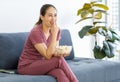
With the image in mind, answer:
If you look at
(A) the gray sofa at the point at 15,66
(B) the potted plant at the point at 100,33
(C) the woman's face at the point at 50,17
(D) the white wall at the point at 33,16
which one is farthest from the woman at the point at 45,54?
(B) the potted plant at the point at 100,33

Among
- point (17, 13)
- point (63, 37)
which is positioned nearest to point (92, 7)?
point (63, 37)

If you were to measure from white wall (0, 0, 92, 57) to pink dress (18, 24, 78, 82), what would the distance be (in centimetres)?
82

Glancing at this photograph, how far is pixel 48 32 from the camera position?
2846mm

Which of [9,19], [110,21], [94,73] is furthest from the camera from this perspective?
[110,21]

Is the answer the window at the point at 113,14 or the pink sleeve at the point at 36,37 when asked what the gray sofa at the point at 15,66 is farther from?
the window at the point at 113,14

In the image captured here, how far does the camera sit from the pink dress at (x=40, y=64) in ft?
8.55

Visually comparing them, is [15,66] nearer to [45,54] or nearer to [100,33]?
[45,54]

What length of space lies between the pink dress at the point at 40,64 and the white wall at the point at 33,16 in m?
0.82

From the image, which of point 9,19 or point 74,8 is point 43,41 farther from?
point 74,8

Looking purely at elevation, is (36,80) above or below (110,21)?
below

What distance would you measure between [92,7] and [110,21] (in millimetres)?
925

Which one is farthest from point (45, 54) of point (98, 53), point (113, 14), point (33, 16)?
point (113, 14)

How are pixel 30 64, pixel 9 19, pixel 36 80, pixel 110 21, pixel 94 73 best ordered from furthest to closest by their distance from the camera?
pixel 110 21 < pixel 9 19 < pixel 94 73 < pixel 30 64 < pixel 36 80

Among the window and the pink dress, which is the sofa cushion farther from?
the window
